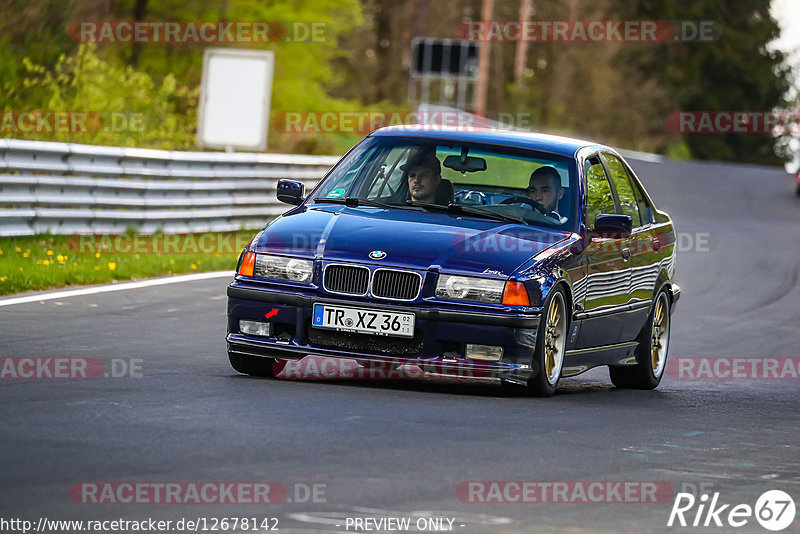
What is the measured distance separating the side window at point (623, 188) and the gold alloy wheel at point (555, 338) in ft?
5.18

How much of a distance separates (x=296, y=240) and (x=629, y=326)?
8.86 ft

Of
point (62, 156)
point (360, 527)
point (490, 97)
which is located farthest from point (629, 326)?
point (490, 97)

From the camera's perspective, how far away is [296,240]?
8.89m

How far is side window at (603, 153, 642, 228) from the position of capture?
1063 centimetres

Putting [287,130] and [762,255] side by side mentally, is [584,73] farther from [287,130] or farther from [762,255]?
[762,255]

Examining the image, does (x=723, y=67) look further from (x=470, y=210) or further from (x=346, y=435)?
(x=346, y=435)

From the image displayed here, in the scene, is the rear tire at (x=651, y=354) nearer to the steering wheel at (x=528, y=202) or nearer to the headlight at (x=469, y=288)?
the steering wheel at (x=528, y=202)

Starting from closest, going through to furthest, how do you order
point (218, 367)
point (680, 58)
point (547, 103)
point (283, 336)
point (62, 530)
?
point (62, 530)
point (283, 336)
point (218, 367)
point (547, 103)
point (680, 58)

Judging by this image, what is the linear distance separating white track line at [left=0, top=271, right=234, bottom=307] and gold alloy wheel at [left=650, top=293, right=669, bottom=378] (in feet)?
16.3

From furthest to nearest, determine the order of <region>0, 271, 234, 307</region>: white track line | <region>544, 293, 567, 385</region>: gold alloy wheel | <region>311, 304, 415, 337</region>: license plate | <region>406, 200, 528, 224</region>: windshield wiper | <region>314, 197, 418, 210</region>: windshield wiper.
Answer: <region>0, 271, 234, 307</region>: white track line, <region>314, 197, 418, 210</region>: windshield wiper, <region>406, 200, 528, 224</region>: windshield wiper, <region>544, 293, 567, 385</region>: gold alloy wheel, <region>311, 304, 415, 337</region>: license plate

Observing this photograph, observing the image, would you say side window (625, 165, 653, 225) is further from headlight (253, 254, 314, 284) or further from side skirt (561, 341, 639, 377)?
headlight (253, 254, 314, 284)

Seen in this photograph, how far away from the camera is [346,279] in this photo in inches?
341

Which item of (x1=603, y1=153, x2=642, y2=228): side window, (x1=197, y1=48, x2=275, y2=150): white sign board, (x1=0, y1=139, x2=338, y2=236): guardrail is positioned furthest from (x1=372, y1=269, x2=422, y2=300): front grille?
(x1=197, y1=48, x2=275, y2=150): white sign board

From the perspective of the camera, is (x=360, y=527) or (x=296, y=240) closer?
(x=360, y=527)
